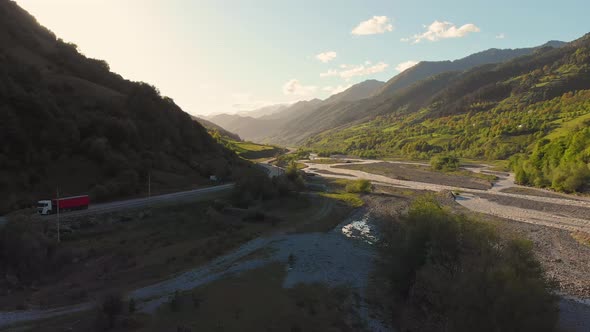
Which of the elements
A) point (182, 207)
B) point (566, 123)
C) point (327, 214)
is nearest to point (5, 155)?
point (182, 207)

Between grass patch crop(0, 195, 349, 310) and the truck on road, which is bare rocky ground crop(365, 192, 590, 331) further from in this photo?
the truck on road

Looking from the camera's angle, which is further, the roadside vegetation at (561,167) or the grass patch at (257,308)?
the roadside vegetation at (561,167)

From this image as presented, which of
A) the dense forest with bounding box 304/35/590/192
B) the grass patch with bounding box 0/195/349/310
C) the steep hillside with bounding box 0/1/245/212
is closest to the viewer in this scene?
the grass patch with bounding box 0/195/349/310

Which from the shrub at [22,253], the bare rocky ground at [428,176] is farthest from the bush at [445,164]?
the shrub at [22,253]

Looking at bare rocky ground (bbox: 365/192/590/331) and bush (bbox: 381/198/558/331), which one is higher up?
bush (bbox: 381/198/558/331)

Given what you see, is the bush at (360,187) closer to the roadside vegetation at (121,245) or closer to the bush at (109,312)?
the roadside vegetation at (121,245)

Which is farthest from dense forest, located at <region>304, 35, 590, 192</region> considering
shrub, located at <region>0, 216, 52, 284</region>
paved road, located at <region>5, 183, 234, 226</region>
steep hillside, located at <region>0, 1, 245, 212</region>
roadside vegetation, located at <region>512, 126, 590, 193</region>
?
shrub, located at <region>0, 216, 52, 284</region>
